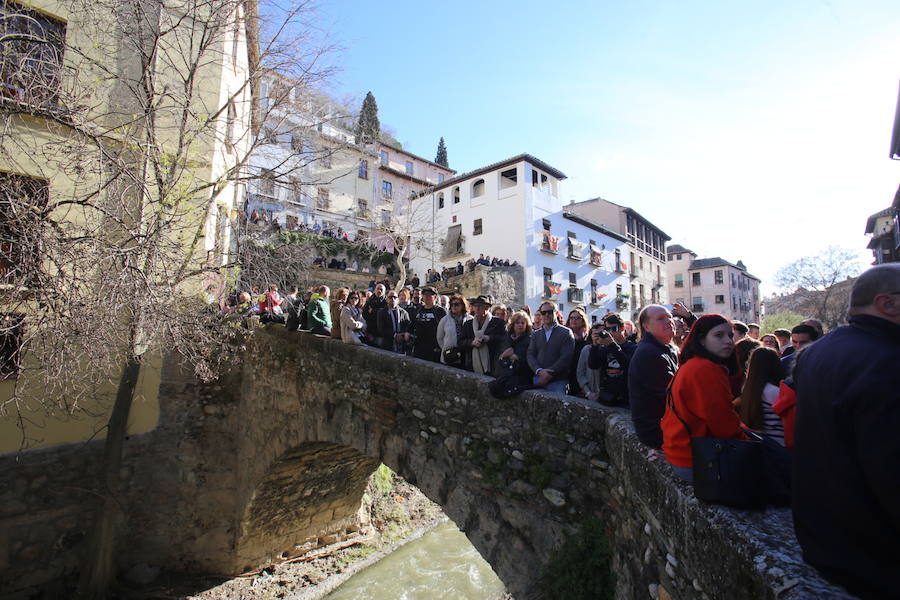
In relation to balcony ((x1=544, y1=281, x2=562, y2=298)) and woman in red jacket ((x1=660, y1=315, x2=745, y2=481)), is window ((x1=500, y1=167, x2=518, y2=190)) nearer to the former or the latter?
balcony ((x1=544, y1=281, x2=562, y2=298))

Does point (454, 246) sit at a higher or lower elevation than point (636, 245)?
lower

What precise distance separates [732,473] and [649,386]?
2.86 feet

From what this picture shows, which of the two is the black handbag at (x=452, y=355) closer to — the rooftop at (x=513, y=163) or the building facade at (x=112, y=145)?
the building facade at (x=112, y=145)

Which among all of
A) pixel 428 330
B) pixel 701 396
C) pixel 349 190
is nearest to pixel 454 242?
pixel 349 190

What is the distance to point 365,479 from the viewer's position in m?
10.4

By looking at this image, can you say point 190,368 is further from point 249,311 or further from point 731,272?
point 731,272

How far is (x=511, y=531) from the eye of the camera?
3965mm

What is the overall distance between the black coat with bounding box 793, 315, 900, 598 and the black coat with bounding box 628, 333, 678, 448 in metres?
1.11

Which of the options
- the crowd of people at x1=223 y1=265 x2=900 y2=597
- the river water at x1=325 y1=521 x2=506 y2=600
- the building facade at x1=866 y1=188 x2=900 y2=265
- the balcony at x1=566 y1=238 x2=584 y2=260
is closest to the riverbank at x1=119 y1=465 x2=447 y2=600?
the river water at x1=325 y1=521 x2=506 y2=600

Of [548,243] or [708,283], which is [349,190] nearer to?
[548,243]

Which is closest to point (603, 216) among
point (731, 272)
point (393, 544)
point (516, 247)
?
point (516, 247)

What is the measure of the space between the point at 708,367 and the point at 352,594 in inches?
377

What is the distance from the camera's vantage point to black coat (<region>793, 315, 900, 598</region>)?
127 centimetres

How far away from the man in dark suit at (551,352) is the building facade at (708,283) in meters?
47.3
